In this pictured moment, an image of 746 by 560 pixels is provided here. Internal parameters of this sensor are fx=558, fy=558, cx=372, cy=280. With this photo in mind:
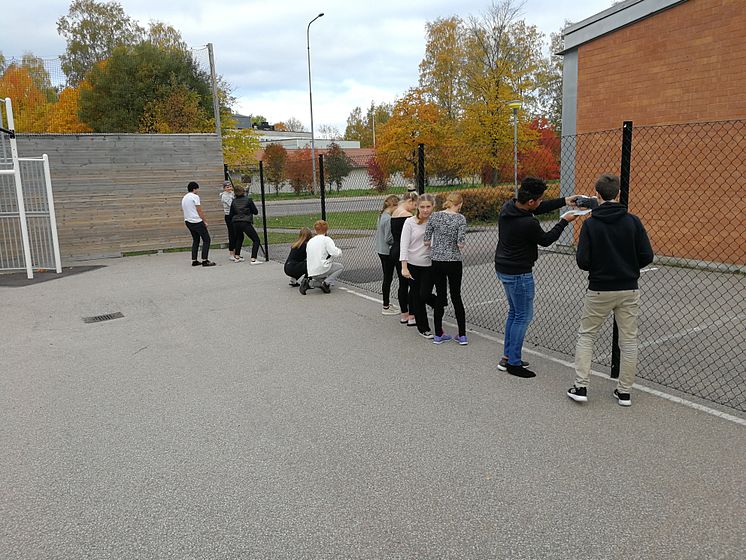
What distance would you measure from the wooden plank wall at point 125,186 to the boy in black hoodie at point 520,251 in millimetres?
11329

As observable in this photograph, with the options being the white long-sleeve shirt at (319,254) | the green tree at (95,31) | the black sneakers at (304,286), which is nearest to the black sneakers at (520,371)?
the white long-sleeve shirt at (319,254)

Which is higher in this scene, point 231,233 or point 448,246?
point 448,246

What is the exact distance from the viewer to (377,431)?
399cm

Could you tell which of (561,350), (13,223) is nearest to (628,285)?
(561,350)

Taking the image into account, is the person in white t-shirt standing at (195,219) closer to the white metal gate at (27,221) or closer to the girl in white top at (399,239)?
the white metal gate at (27,221)

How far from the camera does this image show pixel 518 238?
4.82 m

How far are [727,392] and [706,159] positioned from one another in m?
7.16

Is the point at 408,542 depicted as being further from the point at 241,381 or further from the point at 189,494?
the point at 241,381

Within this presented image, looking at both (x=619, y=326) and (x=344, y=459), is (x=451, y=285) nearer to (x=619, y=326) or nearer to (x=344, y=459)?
(x=619, y=326)

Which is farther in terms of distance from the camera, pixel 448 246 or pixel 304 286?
pixel 304 286

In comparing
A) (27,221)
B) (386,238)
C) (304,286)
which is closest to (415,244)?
(386,238)

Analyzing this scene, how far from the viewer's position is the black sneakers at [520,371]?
4.98m

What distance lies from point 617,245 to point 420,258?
250 cm

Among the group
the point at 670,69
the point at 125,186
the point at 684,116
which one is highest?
the point at 670,69
